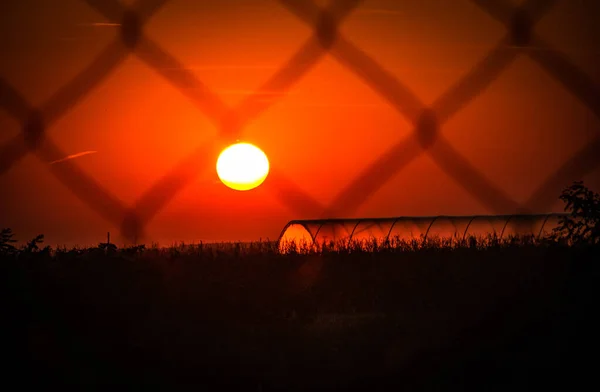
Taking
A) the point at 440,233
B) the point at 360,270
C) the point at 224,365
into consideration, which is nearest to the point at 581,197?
the point at 360,270

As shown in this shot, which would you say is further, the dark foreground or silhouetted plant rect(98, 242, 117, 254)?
silhouetted plant rect(98, 242, 117, 254)

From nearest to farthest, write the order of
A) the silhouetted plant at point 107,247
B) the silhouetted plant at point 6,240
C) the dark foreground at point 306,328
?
the dark foreground at point 306,328
the silhouetted plant at point 6,240
the silhouetted plant at point 107,247

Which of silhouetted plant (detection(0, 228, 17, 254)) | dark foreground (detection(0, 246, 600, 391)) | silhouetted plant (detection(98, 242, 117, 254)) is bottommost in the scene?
dark foreground (detection(0, 246, 600, 391))

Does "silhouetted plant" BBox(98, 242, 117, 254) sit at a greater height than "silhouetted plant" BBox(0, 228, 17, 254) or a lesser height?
greater

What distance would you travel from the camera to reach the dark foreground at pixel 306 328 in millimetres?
4824

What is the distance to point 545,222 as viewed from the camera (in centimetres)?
1892

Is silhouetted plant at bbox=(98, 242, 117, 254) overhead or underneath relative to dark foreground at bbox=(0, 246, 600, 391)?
overhead

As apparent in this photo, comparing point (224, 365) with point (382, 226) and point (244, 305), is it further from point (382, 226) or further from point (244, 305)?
point (382, 226)

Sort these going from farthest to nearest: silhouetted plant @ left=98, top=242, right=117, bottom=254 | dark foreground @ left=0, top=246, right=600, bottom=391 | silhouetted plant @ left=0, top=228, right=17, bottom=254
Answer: silhouetted plant @ left=98, top=242, right=117, bottom=254 < silhouetted plant @ left=0, top=228, right=17, bottom=254 < dark foreground @ left=0, top=246, right=600, bottom=391

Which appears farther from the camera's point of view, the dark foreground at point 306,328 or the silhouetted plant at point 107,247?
the silhouetted plant at point 107,247

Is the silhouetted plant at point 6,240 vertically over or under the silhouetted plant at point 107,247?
under

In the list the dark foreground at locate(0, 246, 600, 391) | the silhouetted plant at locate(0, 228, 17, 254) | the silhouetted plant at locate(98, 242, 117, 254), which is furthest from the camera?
the silhouetted plant at locate(98, 242, 117, 254)

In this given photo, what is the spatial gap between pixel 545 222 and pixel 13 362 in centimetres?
1609

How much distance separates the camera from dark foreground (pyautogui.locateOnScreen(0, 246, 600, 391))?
482cm
